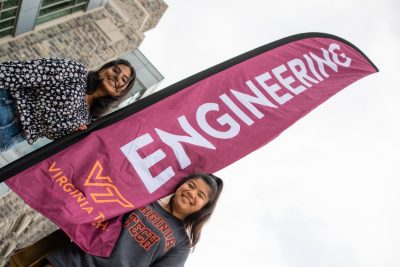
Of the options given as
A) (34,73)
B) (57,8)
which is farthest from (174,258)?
(57,8)

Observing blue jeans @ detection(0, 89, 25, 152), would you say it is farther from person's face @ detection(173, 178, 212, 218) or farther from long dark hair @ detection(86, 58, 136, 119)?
person's face @ detection(173, 178, 212, 218)

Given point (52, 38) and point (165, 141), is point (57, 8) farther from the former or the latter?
point (165, 141)

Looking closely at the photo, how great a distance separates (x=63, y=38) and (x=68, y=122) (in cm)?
1006

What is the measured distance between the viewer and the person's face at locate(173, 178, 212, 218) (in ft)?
9.37

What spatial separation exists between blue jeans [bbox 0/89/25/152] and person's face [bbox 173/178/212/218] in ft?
4.84

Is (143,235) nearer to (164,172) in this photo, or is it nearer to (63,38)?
(164,172)

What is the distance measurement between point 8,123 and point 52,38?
9666 millimetres

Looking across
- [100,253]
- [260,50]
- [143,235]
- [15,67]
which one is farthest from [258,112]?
[15,67]

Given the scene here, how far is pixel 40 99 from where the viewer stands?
2836mm

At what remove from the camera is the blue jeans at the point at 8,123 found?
2.74m

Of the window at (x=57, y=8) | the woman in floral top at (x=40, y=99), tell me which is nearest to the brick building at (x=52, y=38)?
the window at (x=57, y=8)

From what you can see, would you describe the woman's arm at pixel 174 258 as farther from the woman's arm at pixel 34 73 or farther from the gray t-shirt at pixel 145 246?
the woman's arm at pixel 34 73

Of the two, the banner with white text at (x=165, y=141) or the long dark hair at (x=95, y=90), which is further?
the long dark hair at (x=95, y=90)

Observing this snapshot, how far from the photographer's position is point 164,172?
271 centimetres
